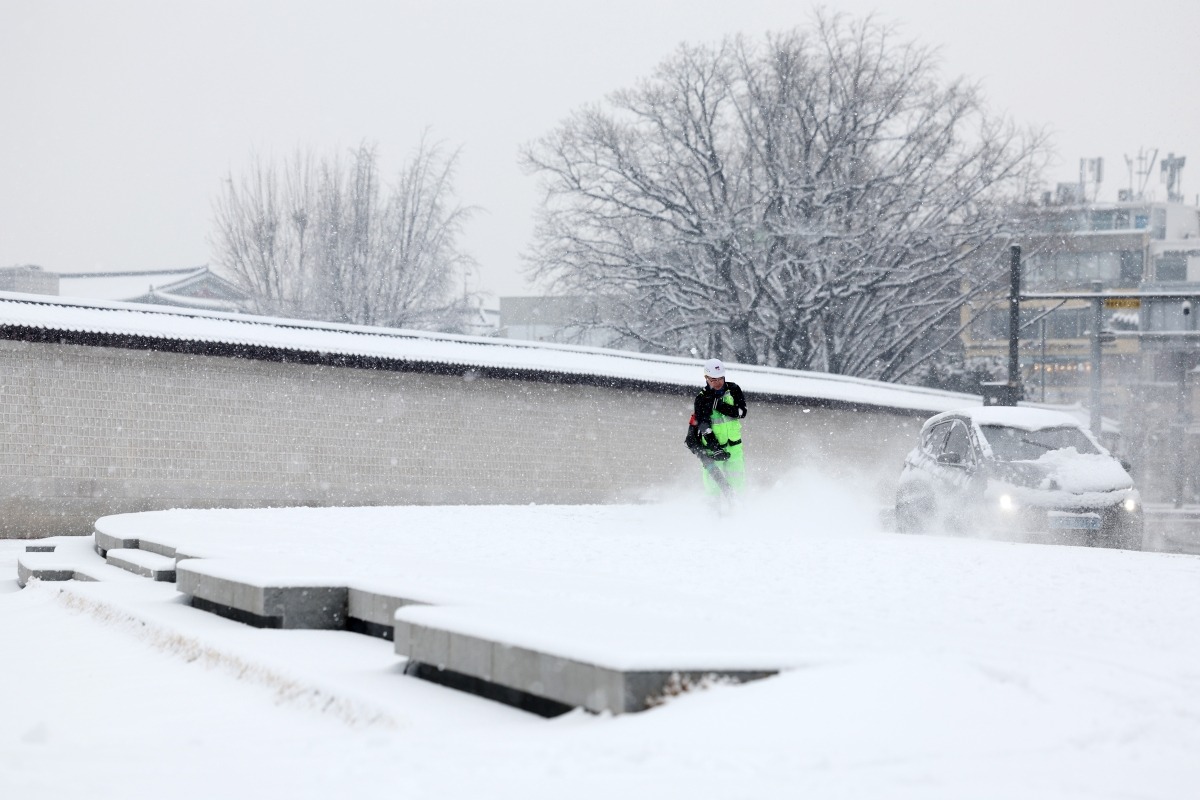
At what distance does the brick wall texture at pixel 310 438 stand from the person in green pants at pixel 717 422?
922 centimetres

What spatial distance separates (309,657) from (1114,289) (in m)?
74.7

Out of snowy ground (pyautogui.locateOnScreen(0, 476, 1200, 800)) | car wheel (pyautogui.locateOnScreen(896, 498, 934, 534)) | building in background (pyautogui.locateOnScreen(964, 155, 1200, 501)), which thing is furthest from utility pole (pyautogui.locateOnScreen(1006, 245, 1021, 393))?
building in background (pyautogui.locateOnScreen(964, 155, 1200, 501))

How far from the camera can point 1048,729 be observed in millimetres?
4309

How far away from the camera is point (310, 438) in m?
21.3

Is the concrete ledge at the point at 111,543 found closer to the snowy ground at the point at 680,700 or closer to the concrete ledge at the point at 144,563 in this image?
the concrete ledge at the point at 144,563

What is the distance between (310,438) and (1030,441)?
11.1 meters

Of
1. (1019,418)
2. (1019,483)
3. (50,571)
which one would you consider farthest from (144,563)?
(1019,418)

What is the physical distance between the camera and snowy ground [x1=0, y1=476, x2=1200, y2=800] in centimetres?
403

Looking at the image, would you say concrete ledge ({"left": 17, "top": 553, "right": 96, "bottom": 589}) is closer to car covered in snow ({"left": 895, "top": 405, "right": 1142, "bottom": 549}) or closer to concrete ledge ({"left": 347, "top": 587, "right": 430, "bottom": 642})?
concrete ledge ({"left": 347, "top": 587, "right": 430, "bottom": 642})

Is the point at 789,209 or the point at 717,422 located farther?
Result: the point at 789,209

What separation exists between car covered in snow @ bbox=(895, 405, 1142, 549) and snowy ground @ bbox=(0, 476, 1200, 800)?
215 inches

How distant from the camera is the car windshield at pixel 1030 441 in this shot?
15023mm

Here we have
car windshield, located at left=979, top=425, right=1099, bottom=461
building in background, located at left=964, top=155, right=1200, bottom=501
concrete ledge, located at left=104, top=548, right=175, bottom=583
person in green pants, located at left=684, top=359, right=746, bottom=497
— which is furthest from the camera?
building in background, located at left=964, top=155, right=1200, bottom=501

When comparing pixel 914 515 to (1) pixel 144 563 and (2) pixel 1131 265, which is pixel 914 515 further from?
(2) pixel 1131 265
